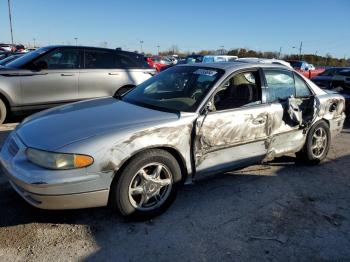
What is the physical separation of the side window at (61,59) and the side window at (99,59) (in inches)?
9.2

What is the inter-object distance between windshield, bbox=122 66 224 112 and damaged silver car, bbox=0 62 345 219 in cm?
1

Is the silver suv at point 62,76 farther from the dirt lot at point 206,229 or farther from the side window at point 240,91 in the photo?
the side window at point 240,91

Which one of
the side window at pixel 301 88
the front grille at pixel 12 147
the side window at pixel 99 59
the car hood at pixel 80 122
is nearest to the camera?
the car hood at pixel 80 122

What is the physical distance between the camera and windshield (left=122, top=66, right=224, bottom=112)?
13.2 feet

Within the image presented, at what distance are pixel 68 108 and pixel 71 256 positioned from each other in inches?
73.8

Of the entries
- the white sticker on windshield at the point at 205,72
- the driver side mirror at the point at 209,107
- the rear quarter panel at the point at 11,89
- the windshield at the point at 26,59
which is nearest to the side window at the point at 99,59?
the windshield at the point at 26,59

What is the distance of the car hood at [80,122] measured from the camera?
3242mm

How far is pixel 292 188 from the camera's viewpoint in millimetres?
4500

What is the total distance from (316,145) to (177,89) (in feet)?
7.69

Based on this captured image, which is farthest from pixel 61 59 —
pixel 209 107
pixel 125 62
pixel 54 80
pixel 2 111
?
pixel 209 107

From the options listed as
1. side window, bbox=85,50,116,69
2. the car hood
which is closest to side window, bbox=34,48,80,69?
side window, bbox=85,50,116,69

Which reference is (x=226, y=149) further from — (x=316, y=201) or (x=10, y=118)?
(x=10, y=118)

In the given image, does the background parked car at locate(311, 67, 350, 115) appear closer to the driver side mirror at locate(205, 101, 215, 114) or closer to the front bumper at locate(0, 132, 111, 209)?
the driver side mirror at locate(205, 101, 215, 114)

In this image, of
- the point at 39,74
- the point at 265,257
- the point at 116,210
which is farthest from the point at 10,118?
the point at 265,257
